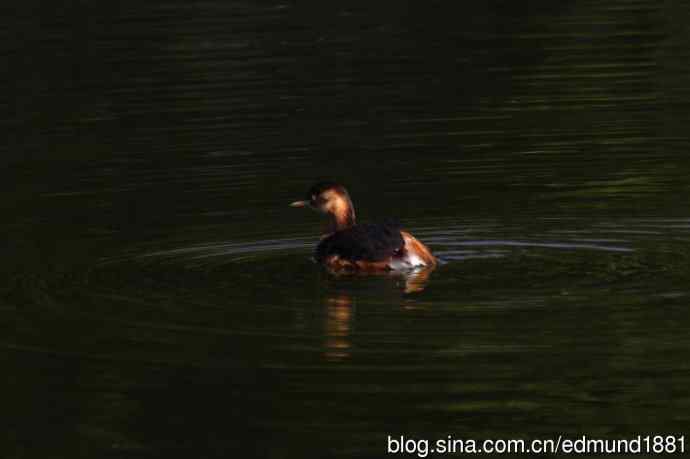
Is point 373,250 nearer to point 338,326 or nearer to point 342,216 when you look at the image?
point 342,216

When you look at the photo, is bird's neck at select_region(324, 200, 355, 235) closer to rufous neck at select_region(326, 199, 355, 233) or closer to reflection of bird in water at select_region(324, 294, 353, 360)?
rufous neck at select_region(326, 199, 355, 233)

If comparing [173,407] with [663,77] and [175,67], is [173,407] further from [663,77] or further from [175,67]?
[175,67]

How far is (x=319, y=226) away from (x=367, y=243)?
260 centimetres

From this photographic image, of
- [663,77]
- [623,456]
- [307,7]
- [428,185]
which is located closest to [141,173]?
[428,185]

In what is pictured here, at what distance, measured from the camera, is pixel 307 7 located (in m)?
31.8

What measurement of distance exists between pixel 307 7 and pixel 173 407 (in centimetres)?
2065

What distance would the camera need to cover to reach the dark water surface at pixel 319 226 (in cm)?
1144

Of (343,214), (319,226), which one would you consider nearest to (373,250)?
(343,214)

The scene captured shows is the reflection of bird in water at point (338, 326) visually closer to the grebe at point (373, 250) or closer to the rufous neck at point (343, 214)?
the grebe at point (373, 250)

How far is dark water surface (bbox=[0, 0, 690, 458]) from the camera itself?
11.4 metres

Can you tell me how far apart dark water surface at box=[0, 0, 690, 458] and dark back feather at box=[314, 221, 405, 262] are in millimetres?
176

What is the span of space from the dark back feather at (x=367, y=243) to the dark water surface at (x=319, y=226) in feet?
0.58

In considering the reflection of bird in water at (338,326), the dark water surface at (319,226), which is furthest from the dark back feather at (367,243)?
the reflection of bird in water at (338,326)

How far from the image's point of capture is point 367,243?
14.5 meters
